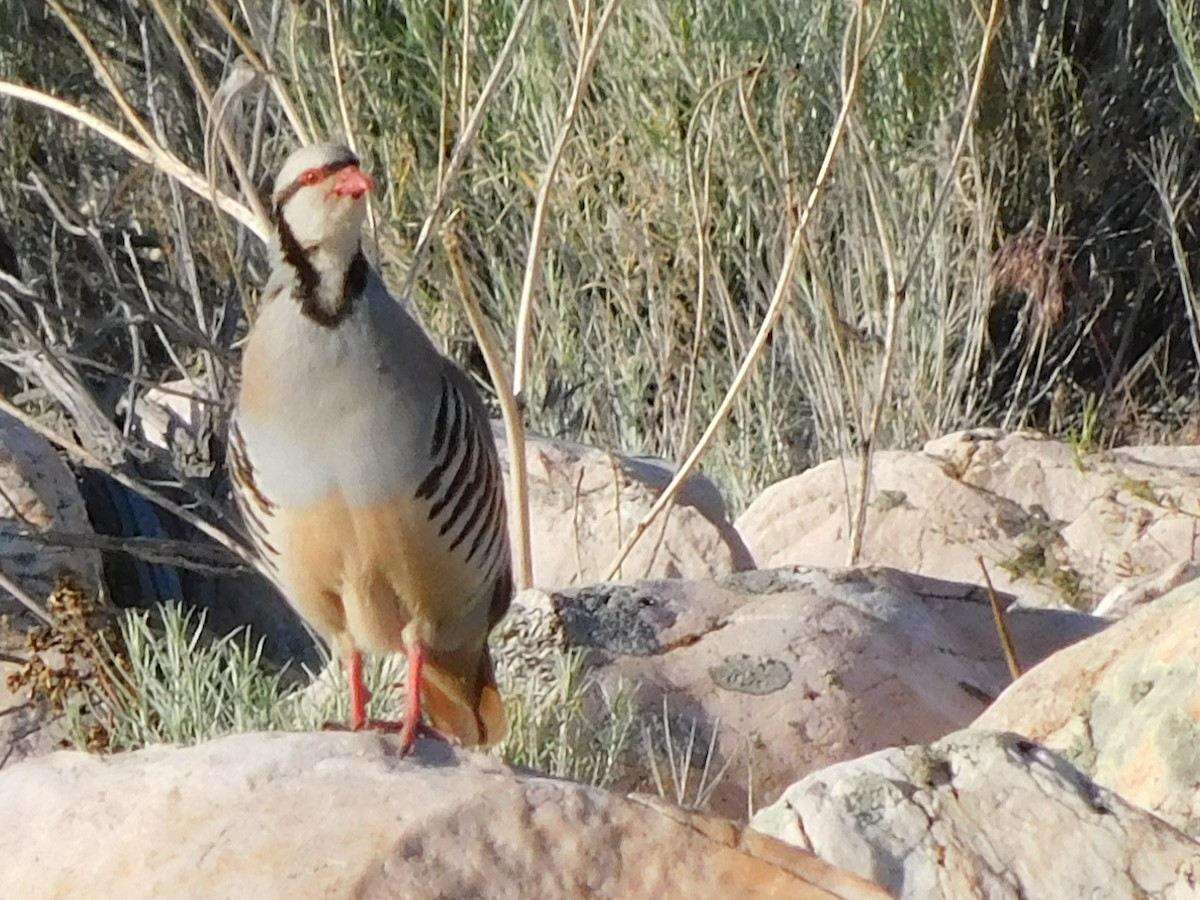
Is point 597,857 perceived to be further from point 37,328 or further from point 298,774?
point 37,328

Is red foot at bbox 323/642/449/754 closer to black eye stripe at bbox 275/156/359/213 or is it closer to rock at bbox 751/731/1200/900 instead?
rock at bbox 751/731/1200/900

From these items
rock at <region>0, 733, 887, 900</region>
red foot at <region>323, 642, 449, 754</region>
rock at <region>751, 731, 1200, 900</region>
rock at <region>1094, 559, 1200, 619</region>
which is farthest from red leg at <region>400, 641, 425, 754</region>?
rock at <region>1094, 559, 1200, 619</region>

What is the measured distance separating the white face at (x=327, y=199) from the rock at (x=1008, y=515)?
274cm

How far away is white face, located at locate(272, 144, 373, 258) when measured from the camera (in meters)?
3.26

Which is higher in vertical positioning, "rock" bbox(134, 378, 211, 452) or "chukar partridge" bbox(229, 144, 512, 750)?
"chukar partridge" bbox(229, 144, 512, 750)

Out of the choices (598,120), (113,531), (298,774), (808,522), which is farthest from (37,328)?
(298,774)

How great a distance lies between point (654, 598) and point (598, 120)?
3401mm

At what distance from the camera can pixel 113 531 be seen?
6.10m

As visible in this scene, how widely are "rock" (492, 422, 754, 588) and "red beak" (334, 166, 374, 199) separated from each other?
7.55 ft

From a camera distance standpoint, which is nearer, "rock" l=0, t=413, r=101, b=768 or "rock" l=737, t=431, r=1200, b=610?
"rock" l=0, t=413, r=101, b=768

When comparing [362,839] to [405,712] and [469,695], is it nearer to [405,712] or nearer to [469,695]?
[405,712]

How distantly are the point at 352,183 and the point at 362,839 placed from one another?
1294mm

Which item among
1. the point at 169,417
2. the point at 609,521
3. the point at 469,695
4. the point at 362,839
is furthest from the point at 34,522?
the point at 362,839

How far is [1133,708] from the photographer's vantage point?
3.10m
